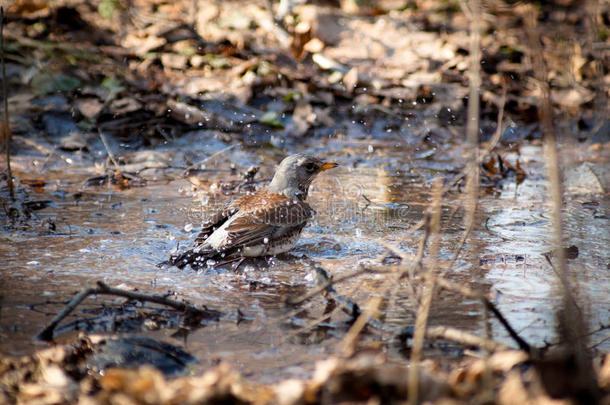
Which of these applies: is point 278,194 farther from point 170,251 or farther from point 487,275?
point 487,275

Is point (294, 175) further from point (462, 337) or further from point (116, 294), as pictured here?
point (462, 337)

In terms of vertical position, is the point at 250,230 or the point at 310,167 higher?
the point at 310,167

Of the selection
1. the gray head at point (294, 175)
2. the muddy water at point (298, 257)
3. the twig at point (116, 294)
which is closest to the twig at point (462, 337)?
the muddy water at point (298, 257)

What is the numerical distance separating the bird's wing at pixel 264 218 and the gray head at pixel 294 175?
0.95 ft

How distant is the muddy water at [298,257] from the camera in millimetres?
4043

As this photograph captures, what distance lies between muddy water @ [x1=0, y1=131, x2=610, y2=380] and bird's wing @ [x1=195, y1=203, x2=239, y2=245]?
19 centimetres

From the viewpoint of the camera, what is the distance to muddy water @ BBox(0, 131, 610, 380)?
13.3 feet

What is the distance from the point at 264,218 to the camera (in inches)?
238

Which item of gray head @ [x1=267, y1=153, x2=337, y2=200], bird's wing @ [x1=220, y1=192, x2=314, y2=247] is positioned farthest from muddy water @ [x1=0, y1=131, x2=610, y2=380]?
gray head @ [x1=267, y1=153, x2=337, y2=200]

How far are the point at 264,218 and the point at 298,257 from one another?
44cm

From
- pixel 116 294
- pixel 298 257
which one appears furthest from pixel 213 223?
pixel 116 294

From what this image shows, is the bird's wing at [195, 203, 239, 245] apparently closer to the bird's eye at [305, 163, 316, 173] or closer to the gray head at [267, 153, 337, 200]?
the gray head at [267, 153, 337, 200]

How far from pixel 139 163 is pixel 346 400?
6.09 meters

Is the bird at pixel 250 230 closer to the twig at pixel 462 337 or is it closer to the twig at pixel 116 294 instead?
the twig at pixel 116 294
